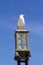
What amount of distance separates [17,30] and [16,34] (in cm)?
33

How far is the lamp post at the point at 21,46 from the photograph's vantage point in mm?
28922

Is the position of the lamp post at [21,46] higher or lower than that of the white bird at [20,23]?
lower

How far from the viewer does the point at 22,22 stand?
2988 cm

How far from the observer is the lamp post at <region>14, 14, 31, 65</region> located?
28922 millimetres

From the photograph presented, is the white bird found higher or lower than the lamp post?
higher

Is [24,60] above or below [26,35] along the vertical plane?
below

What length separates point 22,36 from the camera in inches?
1160

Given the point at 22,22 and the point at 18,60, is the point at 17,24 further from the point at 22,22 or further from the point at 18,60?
the point at 18,60

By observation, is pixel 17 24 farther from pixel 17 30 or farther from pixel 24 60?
pixel 24 60

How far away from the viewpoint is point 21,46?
2905 centimetres

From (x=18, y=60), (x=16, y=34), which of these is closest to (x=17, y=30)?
(x=16, y=34)

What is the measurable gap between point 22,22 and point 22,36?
1155 millimetres

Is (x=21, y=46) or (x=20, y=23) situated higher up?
(x=20, y=23)

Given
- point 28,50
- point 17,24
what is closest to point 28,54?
point 28,50
